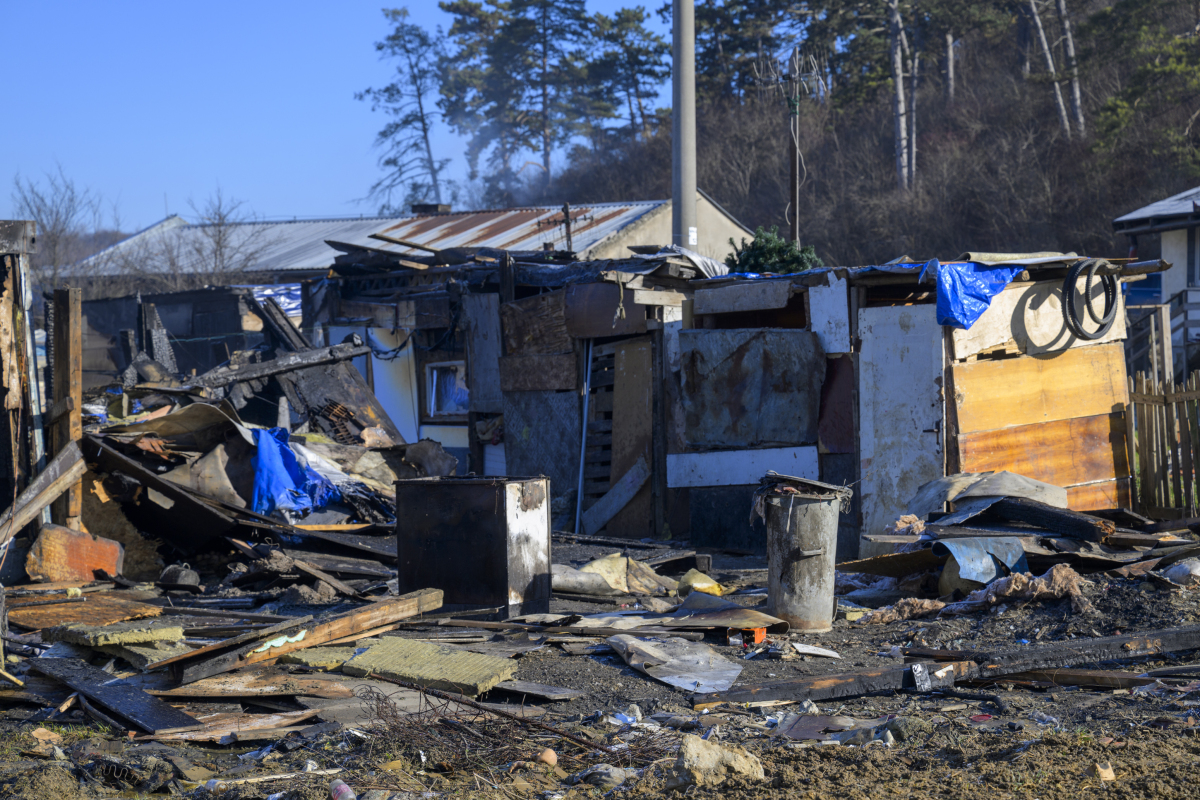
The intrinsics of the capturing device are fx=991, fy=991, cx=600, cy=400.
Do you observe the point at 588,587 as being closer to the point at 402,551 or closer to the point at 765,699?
the point at 402,551

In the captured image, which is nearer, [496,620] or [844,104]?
[496,620]

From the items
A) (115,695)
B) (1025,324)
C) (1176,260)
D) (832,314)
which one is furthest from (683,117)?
(115,695)

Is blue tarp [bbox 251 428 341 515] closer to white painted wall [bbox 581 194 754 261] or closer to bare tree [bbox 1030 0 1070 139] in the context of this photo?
white painted wall [bbox 581 194 754 261]

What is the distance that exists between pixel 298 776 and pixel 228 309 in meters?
26.2

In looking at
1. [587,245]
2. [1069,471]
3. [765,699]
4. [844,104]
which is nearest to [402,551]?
[765,699]

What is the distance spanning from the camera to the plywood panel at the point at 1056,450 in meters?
9.53

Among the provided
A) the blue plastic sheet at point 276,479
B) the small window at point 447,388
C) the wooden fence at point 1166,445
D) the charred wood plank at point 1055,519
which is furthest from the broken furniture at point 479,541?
the small window at point 447,388

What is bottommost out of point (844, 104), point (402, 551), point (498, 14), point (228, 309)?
→ point (402, 551)

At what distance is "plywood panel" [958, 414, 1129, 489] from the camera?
31.3 feet

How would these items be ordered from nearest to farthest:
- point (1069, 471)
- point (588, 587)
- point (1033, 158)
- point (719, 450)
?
point (588, 587) → point (1069, 471) → point (719, 450) → point (1033, 158)

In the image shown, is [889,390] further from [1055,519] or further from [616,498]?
[616,498]

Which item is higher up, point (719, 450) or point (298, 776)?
point (719, 450)

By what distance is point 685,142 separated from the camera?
14617 mm

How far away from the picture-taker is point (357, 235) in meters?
34.3
